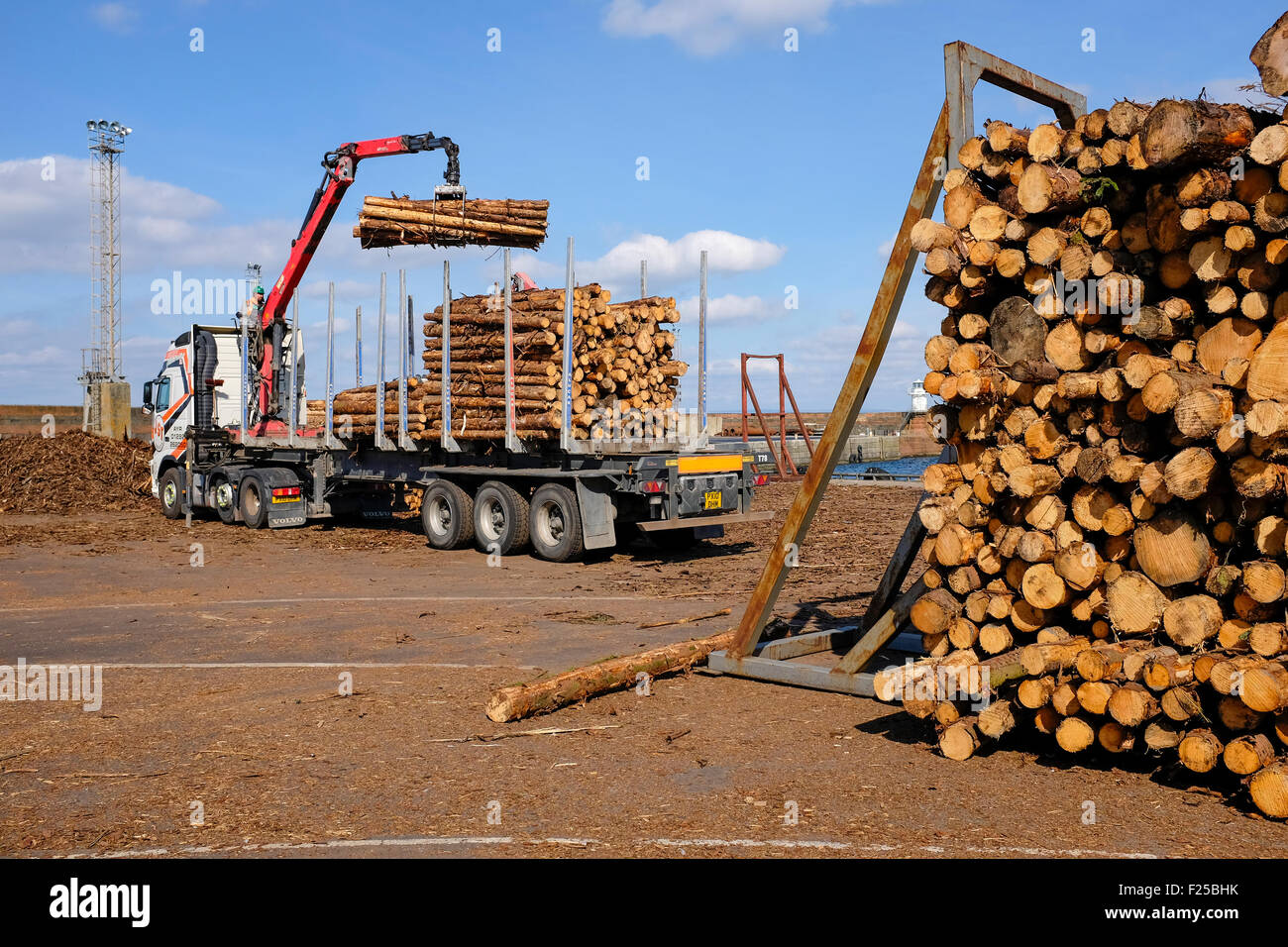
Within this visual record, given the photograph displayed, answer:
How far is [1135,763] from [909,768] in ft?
3.72

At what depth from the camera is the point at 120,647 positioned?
345 inches

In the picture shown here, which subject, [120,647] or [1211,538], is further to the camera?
[120,647]

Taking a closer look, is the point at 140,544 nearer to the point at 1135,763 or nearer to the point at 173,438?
the point at 173,438

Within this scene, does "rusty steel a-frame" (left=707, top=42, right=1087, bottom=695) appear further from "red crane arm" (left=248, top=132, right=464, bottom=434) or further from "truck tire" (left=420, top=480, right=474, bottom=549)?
"red crane arm" (left=248, top=132, right=464, bottom=434)

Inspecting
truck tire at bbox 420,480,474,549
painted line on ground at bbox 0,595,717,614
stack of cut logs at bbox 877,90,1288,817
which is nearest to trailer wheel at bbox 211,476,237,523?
truck tire at bbox 420,480,474,549

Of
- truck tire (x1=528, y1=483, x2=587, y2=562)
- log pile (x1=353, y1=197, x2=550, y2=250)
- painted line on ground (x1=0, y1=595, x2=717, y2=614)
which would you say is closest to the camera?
painted line on ground (x1=0, y1=595, x2=717, y2=614)

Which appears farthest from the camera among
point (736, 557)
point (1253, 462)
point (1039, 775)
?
point (736, 557)

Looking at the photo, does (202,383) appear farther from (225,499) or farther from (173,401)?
(225,499)

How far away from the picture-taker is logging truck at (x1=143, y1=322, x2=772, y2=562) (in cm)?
1373

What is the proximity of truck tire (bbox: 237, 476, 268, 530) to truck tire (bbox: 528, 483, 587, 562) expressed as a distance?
642 centimetres

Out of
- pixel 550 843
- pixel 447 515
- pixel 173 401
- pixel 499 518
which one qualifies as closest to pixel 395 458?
pixel 447 515

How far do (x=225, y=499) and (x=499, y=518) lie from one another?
750 cm
